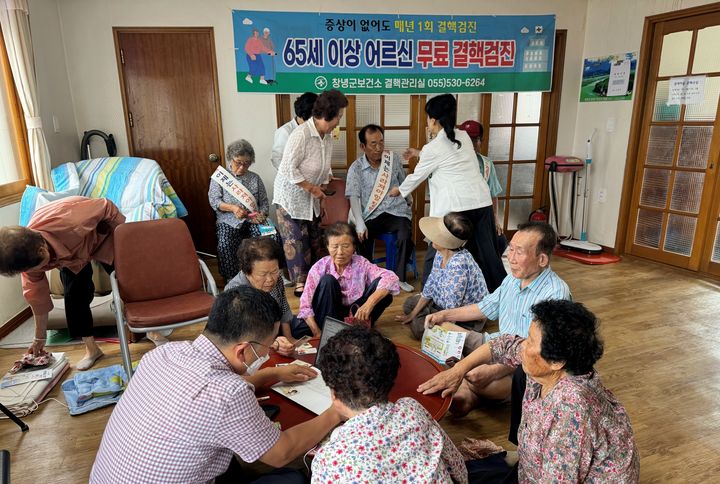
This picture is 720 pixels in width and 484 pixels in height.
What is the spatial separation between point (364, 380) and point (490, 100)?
414 cm

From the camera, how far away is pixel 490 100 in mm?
4660

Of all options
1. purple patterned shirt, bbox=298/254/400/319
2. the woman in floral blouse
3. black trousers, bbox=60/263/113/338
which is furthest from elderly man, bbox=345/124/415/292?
the woman in floral blouse

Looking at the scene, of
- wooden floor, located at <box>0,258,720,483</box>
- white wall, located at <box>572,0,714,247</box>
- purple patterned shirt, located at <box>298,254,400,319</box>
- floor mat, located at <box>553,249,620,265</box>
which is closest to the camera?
wooden floor, located at <box>0,258,720,483</box>

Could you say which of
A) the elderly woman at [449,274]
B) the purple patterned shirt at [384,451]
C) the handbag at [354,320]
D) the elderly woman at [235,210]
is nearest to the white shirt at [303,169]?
the elderly woman at [235,210]

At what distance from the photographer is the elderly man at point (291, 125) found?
3713 mm

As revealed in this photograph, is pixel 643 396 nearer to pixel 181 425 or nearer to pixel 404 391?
pixel 404 391

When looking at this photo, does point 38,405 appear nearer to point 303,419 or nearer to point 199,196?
point 303,419

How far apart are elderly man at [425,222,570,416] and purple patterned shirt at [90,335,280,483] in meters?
1.17

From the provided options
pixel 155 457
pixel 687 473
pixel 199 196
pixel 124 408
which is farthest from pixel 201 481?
pixel 199 196

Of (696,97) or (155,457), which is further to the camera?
(696,97)

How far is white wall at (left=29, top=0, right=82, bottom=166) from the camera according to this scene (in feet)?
11.4

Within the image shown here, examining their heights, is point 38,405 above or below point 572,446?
below

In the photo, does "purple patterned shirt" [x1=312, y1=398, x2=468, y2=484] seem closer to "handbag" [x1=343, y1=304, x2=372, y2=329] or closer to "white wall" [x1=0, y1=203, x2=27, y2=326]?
"handbag" [x1=343, y1=304, x2=372, y2=329]

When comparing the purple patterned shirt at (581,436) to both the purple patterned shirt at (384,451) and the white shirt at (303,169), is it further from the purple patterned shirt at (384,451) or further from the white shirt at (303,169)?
the white shirt at (303,169)
